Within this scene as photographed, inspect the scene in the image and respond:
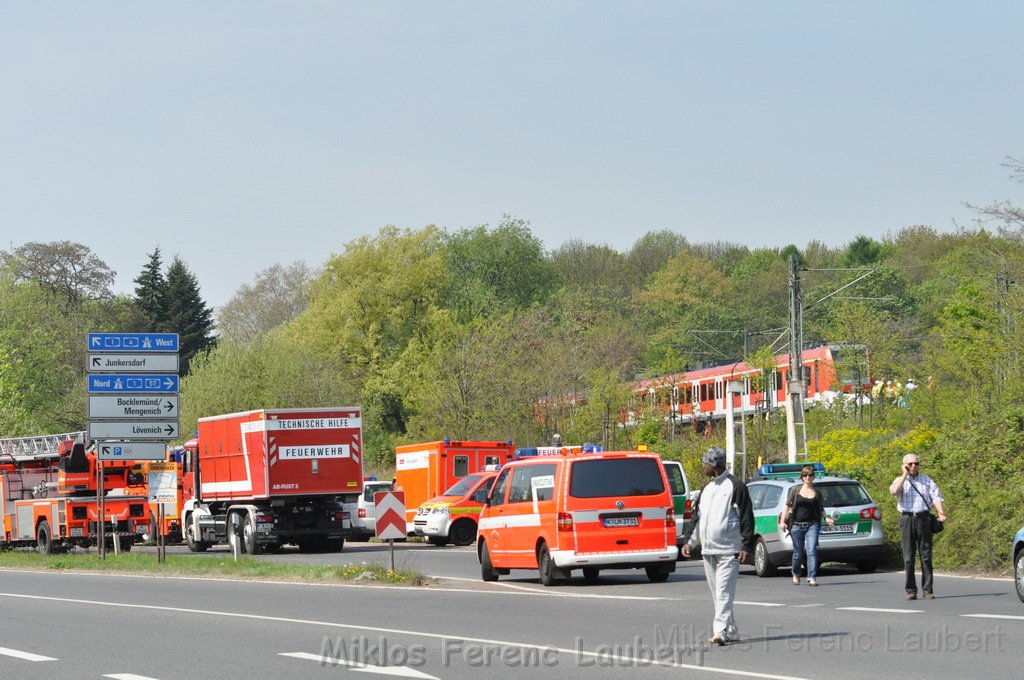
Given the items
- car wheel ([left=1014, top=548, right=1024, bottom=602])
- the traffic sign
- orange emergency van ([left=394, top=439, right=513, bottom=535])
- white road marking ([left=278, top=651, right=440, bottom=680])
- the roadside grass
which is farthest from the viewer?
orange emergency van ([left=394, top=439, right=513, bottom=535])

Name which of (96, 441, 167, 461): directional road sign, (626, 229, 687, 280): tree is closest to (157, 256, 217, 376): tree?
(626, 229, 687, 280): tree

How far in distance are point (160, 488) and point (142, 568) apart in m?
1.99

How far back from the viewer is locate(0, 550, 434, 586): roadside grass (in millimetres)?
23109

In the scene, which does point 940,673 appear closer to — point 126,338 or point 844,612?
point 844,612

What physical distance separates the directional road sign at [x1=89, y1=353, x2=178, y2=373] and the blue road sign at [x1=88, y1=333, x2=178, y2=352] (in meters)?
0.13

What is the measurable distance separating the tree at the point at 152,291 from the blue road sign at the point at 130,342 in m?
73.6

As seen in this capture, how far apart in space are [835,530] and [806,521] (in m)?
1.95

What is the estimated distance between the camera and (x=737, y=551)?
13.4 metres

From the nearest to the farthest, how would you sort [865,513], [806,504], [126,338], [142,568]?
1. [806,504]
2. [865,513]
3. [142,568]
4. [126,338]

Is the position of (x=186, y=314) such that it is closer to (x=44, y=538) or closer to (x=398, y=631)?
(x=44, y=538)

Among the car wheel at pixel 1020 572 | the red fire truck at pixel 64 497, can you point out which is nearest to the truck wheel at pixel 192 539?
the red fire truck at pixel 64 497

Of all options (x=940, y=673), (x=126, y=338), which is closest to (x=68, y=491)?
(x=126, y=338)

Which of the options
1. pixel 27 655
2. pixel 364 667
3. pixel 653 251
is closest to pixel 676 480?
pixel 27 655

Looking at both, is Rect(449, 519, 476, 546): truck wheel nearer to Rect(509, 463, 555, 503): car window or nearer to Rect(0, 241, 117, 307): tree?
Rect(509, 463, 555, 503): car window
